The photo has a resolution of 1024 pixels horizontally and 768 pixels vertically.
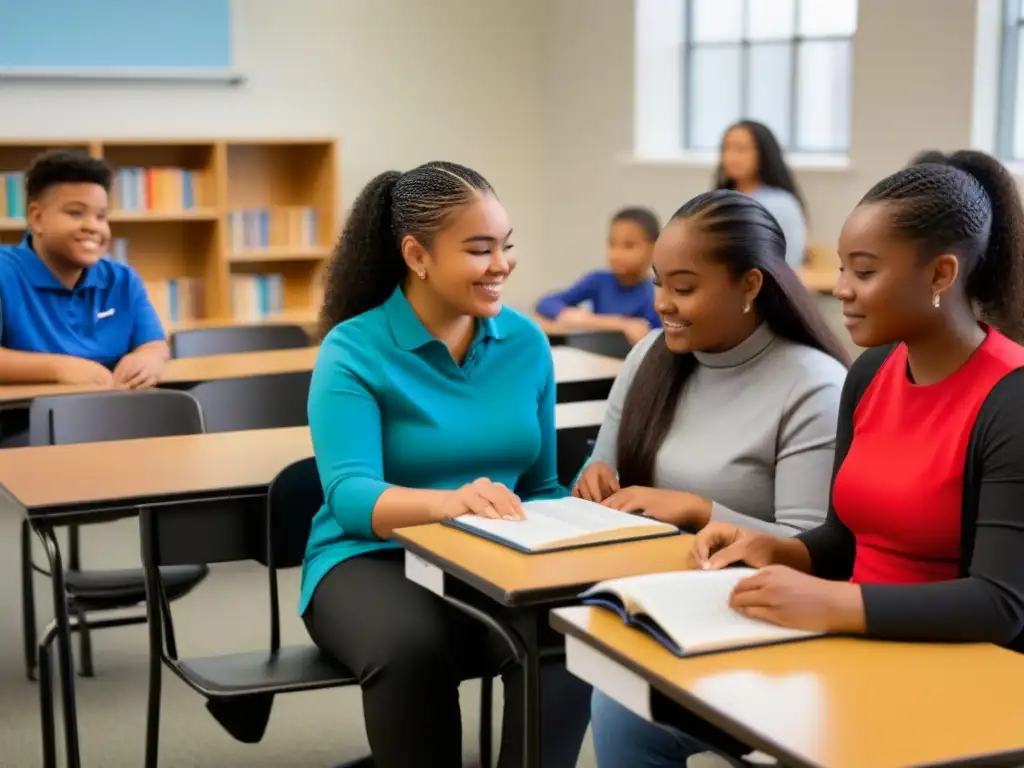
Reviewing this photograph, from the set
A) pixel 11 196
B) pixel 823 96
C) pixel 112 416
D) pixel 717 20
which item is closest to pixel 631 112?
pixel 717 20

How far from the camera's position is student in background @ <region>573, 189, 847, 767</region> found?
95.3 inches

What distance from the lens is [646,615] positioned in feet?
5.72

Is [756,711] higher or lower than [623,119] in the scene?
lower

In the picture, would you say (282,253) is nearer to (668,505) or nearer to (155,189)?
(155,189)

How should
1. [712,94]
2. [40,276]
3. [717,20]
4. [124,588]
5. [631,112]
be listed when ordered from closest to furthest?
[124,588] → [40,276] → [717,20] → [712,94] → [631,112]

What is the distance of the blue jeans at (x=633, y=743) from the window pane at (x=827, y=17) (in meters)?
4.86

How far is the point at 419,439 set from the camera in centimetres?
262

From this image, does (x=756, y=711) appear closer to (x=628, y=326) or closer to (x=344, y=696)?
(x=344, y=696)

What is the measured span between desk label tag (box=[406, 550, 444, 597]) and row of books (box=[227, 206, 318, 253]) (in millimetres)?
5339

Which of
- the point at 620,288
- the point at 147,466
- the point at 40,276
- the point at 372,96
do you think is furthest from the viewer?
the point at 372,96

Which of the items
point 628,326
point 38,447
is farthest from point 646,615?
point 628,326

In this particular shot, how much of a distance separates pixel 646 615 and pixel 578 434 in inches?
60.5

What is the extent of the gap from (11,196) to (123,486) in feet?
14.6

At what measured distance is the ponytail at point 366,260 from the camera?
2.78 m
